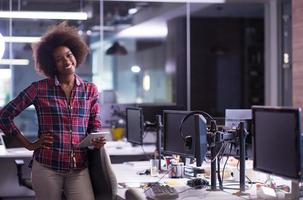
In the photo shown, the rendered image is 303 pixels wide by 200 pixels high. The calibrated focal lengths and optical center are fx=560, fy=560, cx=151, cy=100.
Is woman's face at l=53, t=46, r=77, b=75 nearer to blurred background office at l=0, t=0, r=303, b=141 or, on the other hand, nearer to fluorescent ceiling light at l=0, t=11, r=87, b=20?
blurred background office at l=0, t=0, r=303, b=141

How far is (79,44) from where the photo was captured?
3510mm

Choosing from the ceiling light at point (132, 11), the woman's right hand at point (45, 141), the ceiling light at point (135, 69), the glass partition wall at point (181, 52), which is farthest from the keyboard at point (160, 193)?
the ceiling light at point (135, 69)

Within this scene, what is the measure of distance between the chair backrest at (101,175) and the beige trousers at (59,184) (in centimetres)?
4

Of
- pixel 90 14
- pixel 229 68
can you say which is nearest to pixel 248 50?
pixel 229 68

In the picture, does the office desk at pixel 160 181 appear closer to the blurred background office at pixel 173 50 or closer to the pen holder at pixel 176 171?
the pen holder at pixel 176 171

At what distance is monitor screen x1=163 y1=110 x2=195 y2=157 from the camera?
11.2ft

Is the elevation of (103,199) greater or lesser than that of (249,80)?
lesser

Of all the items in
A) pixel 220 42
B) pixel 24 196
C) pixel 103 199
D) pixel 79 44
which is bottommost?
pixel 24 196

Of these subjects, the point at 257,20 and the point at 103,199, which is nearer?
the point at 103,199

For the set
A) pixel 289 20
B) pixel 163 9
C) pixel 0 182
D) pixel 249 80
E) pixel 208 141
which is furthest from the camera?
pixel 249 80

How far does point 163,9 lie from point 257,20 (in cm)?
243

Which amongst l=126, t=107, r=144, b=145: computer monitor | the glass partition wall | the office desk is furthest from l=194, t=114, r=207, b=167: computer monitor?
the glass partition wall

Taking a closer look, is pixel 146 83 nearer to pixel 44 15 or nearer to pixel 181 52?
pixel 181 52

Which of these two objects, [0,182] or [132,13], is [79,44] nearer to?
[0,182]
